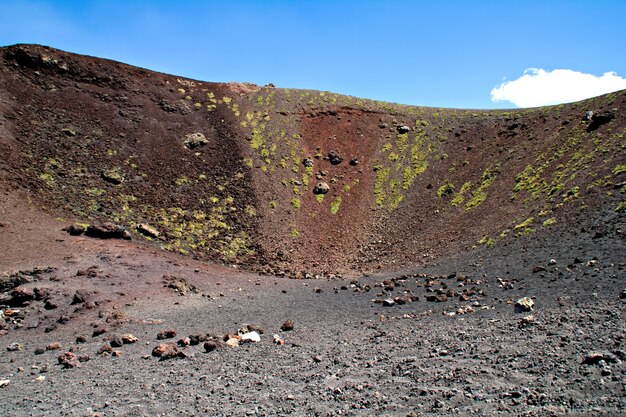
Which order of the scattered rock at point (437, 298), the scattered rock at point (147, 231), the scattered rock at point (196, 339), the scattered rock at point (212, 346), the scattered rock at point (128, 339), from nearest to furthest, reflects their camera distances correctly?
the scattered rock at point (212, 346)
the scattered rock at point (196, 339)
the scattered rock at point (128, 339)
the scattered rock at point (437, 298)
the scattered rock at point (147, 231)

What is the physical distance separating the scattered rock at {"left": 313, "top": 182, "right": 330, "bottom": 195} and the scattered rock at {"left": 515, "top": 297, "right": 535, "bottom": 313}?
860 inches

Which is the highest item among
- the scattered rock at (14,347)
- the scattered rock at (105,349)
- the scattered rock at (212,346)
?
the scattered rock at (212,346)

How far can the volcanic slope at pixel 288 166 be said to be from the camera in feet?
84.5

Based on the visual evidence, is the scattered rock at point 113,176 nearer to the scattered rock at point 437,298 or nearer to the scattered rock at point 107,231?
the scattered rock at point 107,231

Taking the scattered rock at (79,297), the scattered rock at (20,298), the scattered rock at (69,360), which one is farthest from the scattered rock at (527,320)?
the scattered rock at (20,298)

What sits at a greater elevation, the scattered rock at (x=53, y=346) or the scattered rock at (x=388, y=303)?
the scattered rock at (x=388, y=303)

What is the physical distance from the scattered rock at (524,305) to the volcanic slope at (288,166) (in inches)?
410

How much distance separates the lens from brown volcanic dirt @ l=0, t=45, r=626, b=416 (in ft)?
28.4

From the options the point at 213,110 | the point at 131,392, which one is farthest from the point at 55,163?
the point at 131,392

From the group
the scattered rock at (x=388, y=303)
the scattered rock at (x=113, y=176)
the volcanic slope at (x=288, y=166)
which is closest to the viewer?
the scattered rock at (x=388, y=303)

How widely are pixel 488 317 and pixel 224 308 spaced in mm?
9889

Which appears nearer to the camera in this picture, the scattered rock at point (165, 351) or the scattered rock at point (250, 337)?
the scattered rock at point (165, 351)

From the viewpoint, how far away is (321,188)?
110ft

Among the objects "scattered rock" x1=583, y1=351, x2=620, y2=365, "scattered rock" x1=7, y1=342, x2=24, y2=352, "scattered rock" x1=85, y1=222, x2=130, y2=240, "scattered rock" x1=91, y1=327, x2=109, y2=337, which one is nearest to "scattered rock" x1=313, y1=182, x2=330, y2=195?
"scattered rock" x1=85, y1=222, x2=130, y2=240
